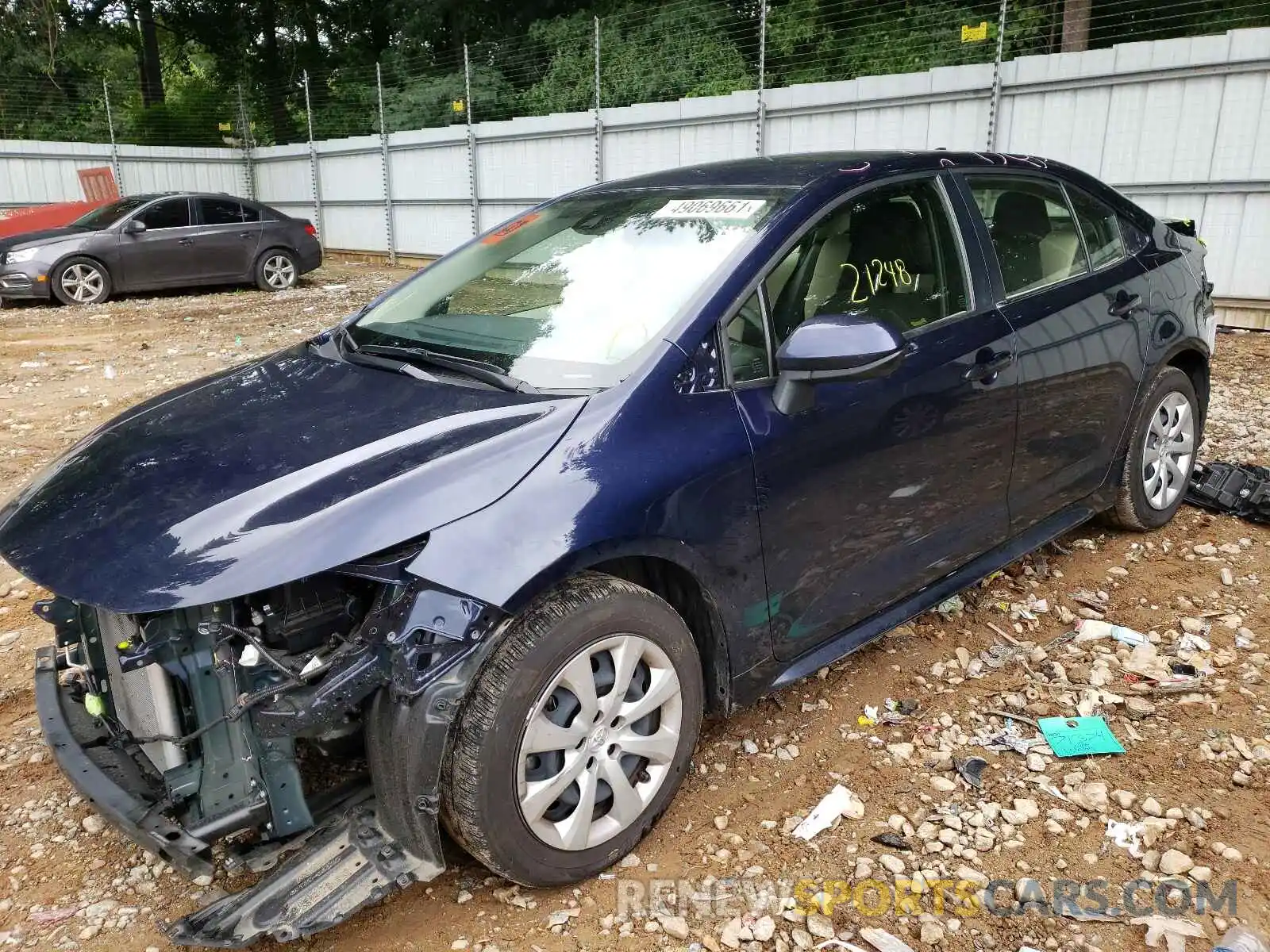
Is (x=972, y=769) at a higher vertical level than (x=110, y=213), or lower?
lower

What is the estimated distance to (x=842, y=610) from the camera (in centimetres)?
287

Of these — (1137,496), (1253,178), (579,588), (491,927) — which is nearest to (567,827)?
(491,927)

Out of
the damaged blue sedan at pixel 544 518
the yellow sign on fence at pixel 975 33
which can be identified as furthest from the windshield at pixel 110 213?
the damaged blue sedan at pixel 544 518

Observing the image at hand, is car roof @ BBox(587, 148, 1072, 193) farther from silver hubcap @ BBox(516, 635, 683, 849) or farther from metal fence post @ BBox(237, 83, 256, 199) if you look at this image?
metal fence post @ BBox(237, 83, 256, 199)

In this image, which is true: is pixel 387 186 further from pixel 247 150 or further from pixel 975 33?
pixel 975 33

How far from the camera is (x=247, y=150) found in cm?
2139

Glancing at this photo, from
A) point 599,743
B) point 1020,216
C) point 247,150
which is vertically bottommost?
point 599,743

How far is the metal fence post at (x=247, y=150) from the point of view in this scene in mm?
21375

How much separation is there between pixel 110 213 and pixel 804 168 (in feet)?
40.7

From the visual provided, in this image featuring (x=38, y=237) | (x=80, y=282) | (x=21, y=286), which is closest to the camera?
(x=21, y=286)

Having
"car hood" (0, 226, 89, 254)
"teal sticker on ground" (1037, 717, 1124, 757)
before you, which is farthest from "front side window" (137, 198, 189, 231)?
"teal sticker on ground" (1037, 717, 1124, 757)

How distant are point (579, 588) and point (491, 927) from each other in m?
0.82

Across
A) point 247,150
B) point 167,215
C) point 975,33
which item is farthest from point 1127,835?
point 247,150

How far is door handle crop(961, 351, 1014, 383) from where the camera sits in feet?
10.1
